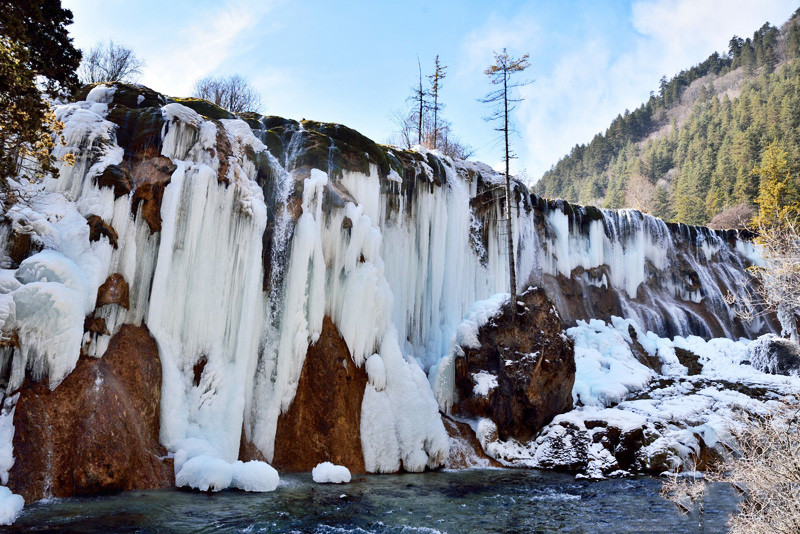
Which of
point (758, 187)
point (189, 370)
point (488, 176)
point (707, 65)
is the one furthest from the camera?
point (707, 65)

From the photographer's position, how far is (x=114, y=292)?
9352 millimetres

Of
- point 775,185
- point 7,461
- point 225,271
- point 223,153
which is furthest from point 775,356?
point 7,461

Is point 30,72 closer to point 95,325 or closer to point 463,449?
point 95,325

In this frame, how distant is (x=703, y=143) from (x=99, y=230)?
65.4 metres

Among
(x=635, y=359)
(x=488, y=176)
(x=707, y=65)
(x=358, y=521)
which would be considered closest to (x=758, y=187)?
(x=635, y=359)

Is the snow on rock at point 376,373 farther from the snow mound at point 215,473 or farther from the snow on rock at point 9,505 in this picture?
the snow on rock at point 9,505

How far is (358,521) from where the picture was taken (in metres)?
7.11

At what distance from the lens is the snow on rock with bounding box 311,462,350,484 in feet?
32.0

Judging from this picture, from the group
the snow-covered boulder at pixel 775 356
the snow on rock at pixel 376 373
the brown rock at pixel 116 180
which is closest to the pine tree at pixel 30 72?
the brown rock at pixel 116 180

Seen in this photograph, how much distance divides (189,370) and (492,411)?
820cm

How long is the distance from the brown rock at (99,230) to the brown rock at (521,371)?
9350 mm

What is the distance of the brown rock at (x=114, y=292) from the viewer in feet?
30.2

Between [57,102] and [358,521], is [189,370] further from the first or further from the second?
[57,102]

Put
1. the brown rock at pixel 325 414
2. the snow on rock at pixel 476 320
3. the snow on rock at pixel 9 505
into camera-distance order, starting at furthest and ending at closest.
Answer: the snow on rock at pixel 476 320 → the brown rock at pixel 325 414 → the snow on rock at pixel 9 505
